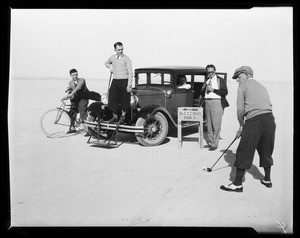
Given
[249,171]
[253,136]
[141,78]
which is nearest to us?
[253,136]

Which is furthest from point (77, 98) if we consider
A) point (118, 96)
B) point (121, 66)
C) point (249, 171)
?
point (249, 171)

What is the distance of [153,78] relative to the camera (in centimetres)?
722

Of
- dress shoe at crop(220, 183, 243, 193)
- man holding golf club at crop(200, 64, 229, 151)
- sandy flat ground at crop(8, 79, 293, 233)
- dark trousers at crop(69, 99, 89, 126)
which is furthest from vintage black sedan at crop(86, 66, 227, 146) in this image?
dress shoe at crop(220, 183, 243, 193)

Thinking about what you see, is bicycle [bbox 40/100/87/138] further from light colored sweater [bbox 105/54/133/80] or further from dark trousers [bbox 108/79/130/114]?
light colored sweater [bbox 105/54/133/80]

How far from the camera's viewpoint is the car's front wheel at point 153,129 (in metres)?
6.44

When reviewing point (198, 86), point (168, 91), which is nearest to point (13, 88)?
point (168, 91)

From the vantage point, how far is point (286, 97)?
455 cm

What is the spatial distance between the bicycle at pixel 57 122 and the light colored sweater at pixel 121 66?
1678 millimetres

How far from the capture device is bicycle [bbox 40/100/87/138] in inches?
270

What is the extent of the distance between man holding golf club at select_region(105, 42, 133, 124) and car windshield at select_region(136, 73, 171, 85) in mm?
1161

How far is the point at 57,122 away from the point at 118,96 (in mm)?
1749

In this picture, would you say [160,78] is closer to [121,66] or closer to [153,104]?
[153,104]

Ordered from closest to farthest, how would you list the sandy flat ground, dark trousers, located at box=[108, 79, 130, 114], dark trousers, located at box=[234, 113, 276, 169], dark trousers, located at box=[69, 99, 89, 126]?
the sandy flat ground → dark trousers, located at box=[234, 113, 276, 169] → dark trousers, located at box=[108, 79, 130, 114] → dark trousers, located at box=[69, 99, 89, 126]

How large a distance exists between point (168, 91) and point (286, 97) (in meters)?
2.77
